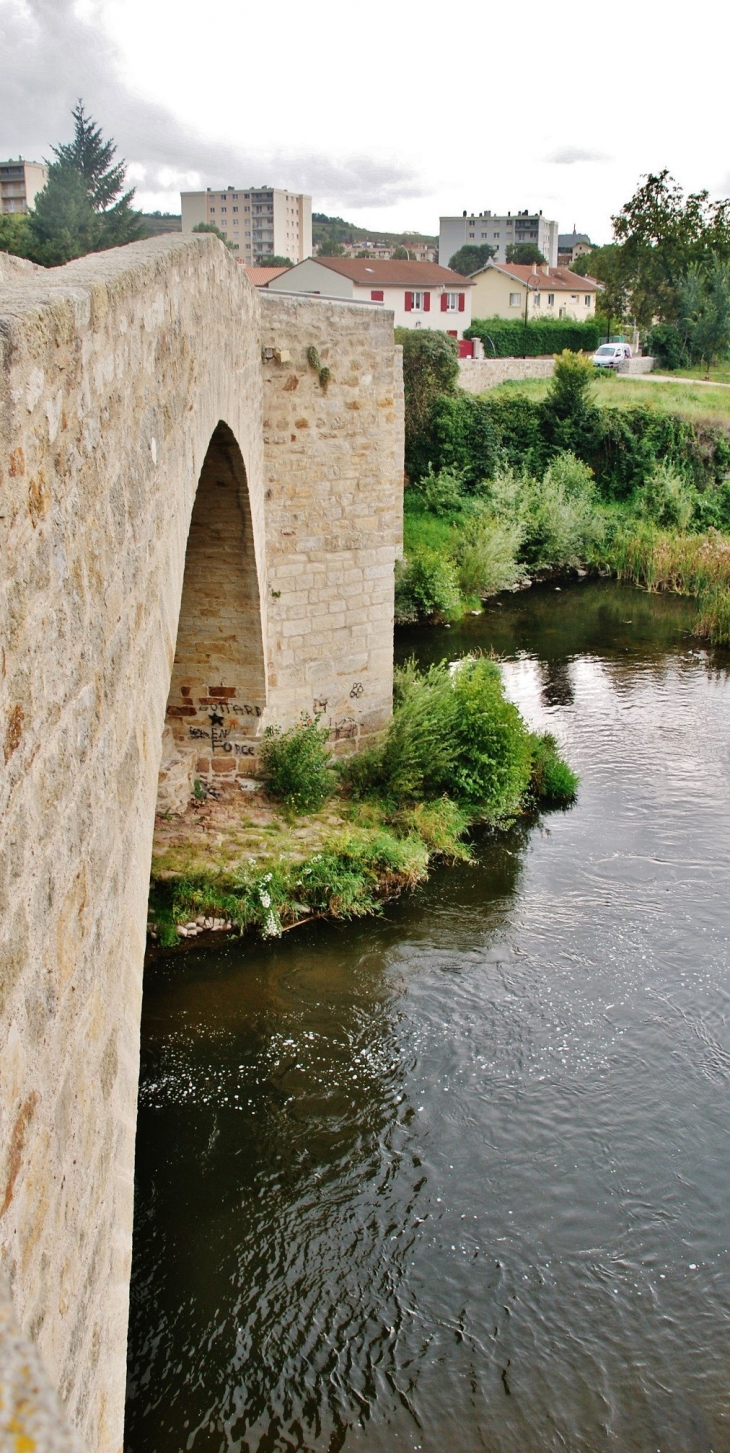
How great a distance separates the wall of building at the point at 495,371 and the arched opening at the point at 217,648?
20.7 meters

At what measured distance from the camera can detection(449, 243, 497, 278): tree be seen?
70.1m

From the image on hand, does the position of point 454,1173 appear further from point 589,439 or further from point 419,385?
point 589,439

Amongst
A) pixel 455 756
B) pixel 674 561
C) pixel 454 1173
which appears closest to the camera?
pixel 454 1173

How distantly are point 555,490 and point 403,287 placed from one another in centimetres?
1969

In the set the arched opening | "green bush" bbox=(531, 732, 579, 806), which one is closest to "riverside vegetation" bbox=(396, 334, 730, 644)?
"green bush" bbox=(531, 732, 579, 806)

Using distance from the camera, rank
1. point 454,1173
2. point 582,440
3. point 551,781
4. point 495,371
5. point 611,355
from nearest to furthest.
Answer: point 454,1173
point 551,781
point 582,440
point 495,371
point 611,355

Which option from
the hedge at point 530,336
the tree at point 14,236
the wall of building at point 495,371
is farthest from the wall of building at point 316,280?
the tree at point 14,236

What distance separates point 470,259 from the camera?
235 ft

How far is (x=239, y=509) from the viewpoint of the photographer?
8781 millimetres

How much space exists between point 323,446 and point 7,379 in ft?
27.2

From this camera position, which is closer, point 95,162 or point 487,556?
point 487,556

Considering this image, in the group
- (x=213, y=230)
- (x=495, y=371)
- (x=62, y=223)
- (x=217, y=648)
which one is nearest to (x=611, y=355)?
(x=495, y=371)

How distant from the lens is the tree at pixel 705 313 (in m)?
40.3

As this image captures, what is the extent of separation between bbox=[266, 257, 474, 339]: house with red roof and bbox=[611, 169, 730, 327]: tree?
25.6ft
